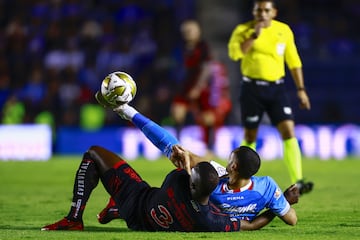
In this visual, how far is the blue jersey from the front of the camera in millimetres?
8234

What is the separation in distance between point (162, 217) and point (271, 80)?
478 centimetres

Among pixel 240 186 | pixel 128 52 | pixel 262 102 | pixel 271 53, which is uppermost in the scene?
pixel 271 53

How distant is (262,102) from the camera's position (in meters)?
12.5

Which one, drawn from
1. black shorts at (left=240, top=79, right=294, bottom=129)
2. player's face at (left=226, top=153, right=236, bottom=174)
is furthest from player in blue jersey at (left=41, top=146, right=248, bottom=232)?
black shorts at (left=240, top=79, right=294, bottom=129)

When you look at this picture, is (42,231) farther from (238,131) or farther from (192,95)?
(238,131)

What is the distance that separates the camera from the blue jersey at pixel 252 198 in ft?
27.0

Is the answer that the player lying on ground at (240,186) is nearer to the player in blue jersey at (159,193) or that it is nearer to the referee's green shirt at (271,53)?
the player in blue jersey at (159,193)

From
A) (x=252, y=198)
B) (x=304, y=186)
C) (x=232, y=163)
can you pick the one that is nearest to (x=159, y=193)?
(x=232, y=163)

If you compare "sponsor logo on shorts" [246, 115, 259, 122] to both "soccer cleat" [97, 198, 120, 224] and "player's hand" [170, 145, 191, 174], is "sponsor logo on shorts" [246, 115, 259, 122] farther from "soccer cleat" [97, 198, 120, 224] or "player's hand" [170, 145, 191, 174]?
"player's hand" [170, 145, 191, 174]

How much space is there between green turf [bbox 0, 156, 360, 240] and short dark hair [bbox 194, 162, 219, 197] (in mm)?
483

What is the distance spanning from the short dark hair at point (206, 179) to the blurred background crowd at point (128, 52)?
15.3m

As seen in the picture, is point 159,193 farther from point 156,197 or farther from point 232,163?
point 232,163

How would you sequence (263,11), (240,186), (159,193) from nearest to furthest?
1. (159,193)
2. (240,186)
3. (263,11)

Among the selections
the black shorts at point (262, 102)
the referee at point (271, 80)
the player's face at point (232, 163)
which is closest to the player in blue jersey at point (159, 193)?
the player's face at point (232, 163)
